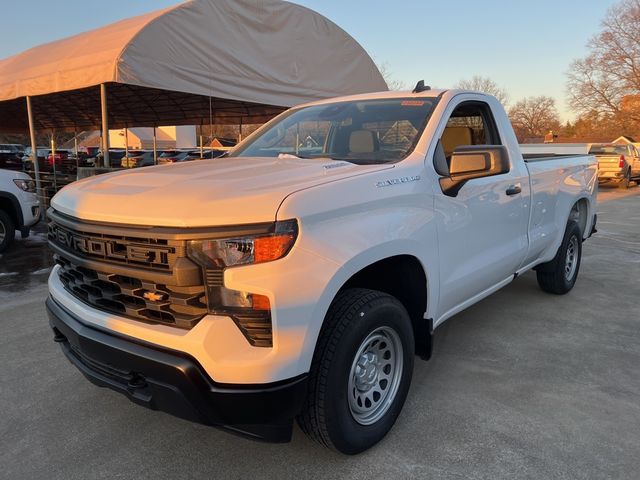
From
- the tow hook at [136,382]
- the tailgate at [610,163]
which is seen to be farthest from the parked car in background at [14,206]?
the tailgate at [610,163]

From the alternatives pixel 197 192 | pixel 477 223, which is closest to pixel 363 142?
pixel 477 223

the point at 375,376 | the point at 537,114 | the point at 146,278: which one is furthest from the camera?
the point at 537,114

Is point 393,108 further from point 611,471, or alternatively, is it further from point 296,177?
point 611,471

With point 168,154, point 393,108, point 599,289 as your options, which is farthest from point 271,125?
point 168,154

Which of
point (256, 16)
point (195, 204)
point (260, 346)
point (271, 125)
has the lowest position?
point (260, 346)

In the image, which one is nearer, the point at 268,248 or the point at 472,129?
the point at 268,248

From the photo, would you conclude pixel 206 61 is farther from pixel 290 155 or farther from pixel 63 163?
pixel 63 163

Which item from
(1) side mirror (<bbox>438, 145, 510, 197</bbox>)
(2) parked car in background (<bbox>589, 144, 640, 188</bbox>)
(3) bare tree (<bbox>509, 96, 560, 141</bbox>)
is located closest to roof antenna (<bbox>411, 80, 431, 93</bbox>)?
(1) side mirror (<bbox>438, 145, 510, 197</bbox>)

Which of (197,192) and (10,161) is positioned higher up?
(197,192)

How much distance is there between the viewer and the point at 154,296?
2.24 m

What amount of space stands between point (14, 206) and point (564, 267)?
8071mm

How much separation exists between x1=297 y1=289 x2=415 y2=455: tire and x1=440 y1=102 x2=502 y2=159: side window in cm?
181

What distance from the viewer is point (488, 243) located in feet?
12.0

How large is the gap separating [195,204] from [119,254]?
504 mm
